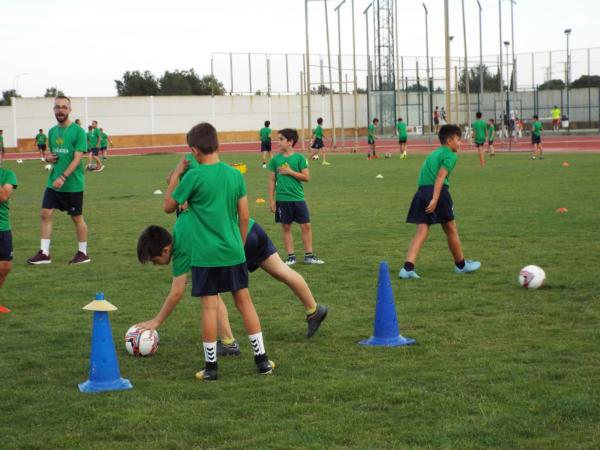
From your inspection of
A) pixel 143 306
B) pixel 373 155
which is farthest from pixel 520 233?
pixel 373 155

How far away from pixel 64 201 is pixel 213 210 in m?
6.48

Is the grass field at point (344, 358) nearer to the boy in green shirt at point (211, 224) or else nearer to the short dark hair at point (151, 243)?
the boy in green shirt at point (211, 224)

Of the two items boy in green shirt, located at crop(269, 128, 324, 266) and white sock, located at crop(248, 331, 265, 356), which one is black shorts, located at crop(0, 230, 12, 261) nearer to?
white sock, located at crop(248, 331, 265, 356)

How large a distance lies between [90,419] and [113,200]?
1663 cm

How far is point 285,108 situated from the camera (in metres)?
69.2

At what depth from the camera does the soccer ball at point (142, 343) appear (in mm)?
6930

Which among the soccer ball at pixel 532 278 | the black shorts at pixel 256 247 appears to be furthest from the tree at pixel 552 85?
the black shorts at pixel 256 247

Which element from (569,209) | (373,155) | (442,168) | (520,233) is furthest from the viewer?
(373,155)

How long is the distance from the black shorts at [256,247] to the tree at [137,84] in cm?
8214

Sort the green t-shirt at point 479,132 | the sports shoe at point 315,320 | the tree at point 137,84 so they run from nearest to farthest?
the sports shoe at point 315,320 → the green t-shirt at point 479,132 → the tree at point 137,84

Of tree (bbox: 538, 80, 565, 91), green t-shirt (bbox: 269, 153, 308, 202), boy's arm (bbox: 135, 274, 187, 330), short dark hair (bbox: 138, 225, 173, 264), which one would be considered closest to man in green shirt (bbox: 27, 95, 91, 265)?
green t-shirt (bbox: 269, 153, 308, 202)

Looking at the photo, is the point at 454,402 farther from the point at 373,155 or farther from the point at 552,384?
the point at 373,155

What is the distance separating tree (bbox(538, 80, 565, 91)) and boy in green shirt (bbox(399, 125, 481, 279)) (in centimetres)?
5367

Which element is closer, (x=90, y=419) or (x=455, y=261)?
(x=90, y=419)
